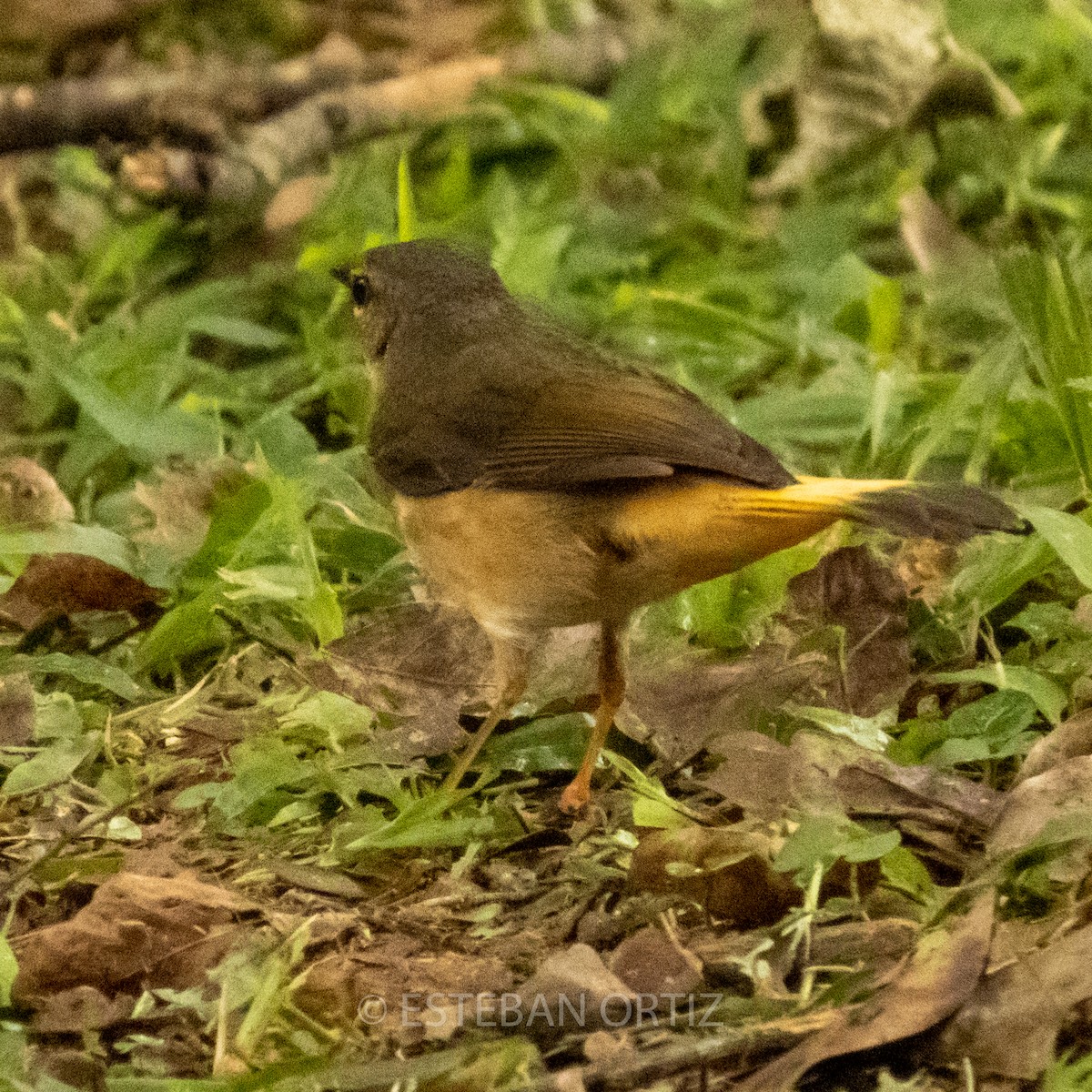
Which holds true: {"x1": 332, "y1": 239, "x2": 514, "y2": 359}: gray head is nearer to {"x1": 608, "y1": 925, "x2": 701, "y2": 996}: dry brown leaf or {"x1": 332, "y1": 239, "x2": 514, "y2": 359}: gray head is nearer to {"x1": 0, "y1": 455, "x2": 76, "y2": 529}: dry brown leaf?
{"x1": 0, "y1": 455, "x2": 76, "y2": 529}: dry brown leaf

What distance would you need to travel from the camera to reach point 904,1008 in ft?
7.70

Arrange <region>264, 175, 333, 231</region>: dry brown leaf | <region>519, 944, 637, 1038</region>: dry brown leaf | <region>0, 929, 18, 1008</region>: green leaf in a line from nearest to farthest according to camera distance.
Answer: <region>519, 944, 637, 1038</region>: dry brown leaf
<region>0, 929, 18, 1008</region>: green leaf
<region>264, 175, 333, 231</region>: dry brown leaf

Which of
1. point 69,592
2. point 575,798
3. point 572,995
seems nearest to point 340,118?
point 69,592

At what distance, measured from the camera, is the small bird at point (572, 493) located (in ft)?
9.61

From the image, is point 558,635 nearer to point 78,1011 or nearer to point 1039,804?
point 1039,804

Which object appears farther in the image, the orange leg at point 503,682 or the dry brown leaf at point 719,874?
the orange leg at point 503,682

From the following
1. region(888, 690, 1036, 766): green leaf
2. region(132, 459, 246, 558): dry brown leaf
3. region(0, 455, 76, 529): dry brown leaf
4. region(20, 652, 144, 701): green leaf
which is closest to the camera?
region(888, 690, 1036, 766): green leaf

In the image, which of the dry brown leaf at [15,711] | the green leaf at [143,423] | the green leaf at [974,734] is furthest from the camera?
the green leaf at [143,423]

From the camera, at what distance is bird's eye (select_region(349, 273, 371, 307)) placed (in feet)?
12.8

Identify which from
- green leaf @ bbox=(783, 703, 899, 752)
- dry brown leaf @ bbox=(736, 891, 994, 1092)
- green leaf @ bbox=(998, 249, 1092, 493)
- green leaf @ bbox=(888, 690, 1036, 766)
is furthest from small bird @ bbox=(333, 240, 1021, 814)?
green leaf @ bbox=(998, 249, 1092, 493)

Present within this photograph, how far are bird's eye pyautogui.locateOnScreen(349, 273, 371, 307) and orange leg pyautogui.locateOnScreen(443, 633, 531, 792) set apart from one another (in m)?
1.01

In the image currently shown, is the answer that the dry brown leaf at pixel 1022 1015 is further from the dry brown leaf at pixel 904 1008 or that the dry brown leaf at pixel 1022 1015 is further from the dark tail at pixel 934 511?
the dark tail at pixel 934 511

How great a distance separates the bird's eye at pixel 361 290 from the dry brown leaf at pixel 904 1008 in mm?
2170

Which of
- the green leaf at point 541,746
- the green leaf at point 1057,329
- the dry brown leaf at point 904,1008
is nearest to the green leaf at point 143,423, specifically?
the green leaf at point 541,746
